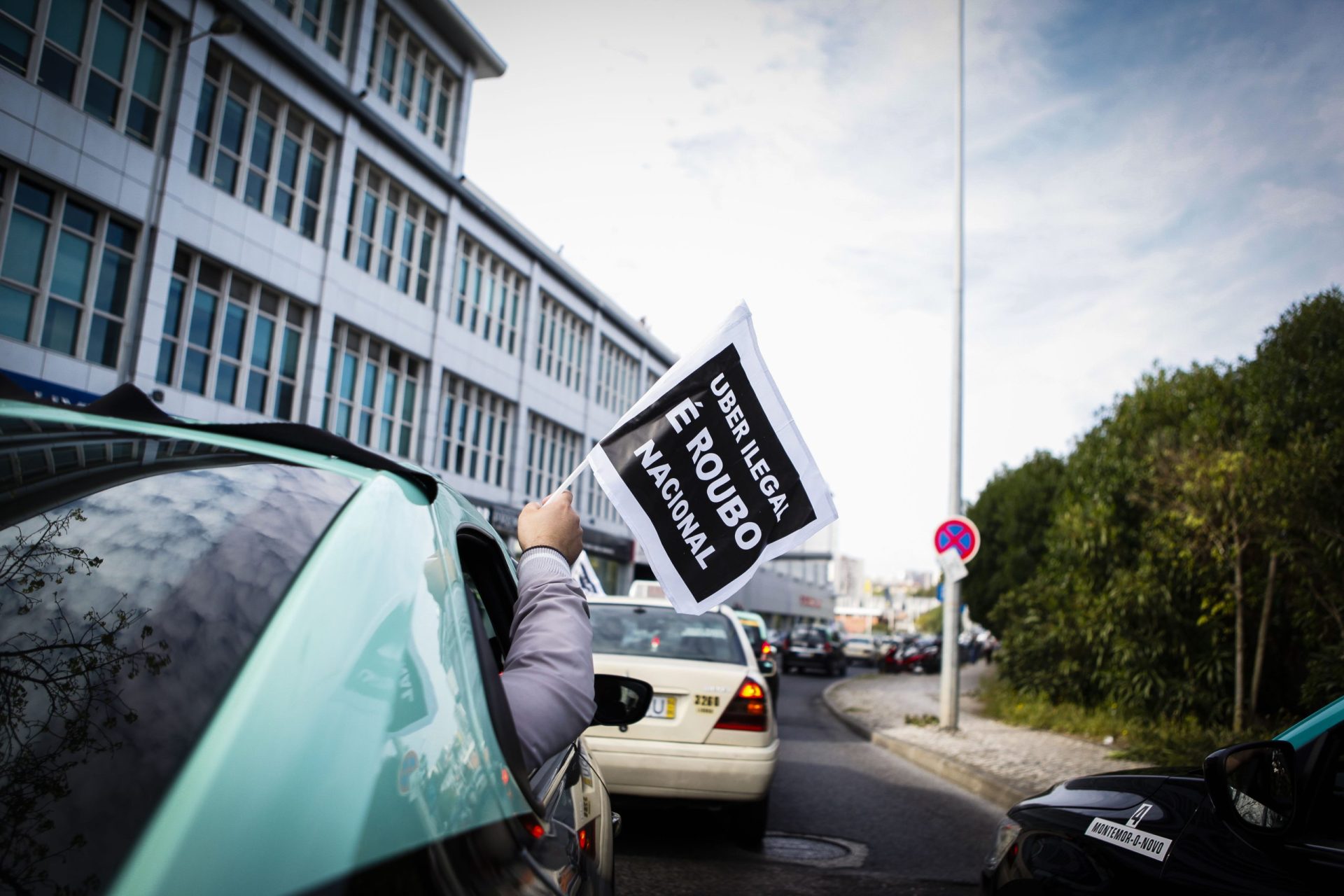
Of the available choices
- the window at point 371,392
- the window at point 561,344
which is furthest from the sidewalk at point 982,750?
the window at point 561,344

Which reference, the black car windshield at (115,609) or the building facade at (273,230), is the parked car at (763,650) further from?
the black car windshield at (115,609)

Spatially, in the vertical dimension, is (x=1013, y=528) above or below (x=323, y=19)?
below

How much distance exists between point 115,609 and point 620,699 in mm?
1482

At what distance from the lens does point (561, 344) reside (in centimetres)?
3788

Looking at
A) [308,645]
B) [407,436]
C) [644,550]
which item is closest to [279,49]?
[407,436]

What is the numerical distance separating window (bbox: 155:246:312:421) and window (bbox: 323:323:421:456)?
1340 millimetres

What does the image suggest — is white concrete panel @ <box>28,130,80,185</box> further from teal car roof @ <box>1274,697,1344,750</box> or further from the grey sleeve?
teal car roof @ <box>1274,697,1344,750</box>

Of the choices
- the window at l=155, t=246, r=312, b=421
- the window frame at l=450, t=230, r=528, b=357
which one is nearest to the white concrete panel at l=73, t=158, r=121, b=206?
the window at l=155, t=246, r=312, b=421

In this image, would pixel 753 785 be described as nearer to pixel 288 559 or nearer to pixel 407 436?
pixel 288 559

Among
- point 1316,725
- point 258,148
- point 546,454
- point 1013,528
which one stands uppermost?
point 258,148

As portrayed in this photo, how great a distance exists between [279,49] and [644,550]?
21.7 metres

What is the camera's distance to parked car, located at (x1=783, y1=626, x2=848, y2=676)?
34875 mm

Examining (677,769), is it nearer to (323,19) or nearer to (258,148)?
(258,148)

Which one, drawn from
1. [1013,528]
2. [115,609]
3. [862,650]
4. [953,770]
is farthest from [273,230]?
[862,650]
